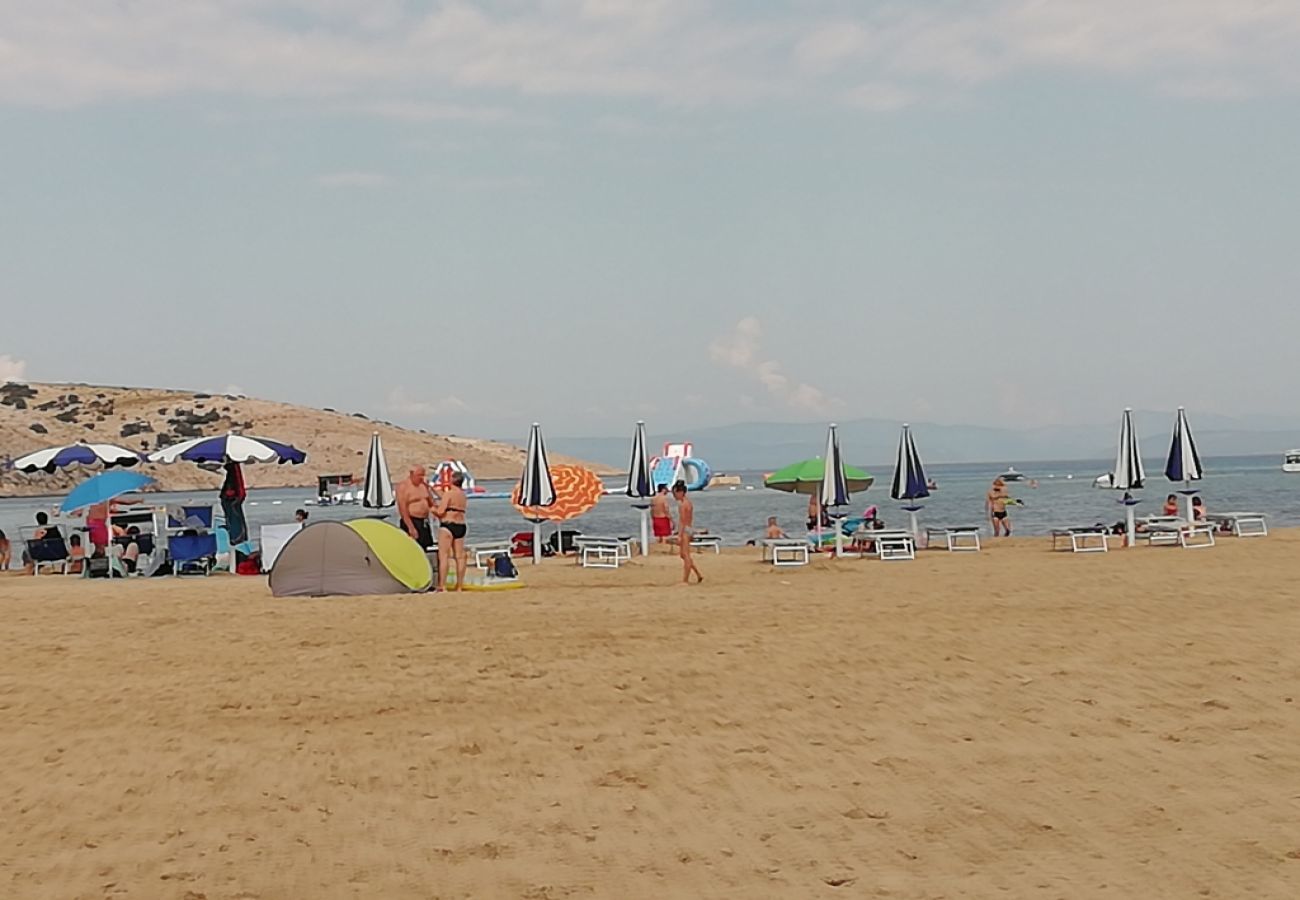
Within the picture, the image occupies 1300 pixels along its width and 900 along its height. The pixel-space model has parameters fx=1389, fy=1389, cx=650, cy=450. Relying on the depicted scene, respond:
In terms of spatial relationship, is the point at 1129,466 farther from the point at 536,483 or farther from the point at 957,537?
the point at 536,483

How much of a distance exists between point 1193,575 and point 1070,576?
1.27 meters

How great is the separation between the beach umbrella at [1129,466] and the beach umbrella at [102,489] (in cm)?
1371

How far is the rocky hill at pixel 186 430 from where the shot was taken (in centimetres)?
9506

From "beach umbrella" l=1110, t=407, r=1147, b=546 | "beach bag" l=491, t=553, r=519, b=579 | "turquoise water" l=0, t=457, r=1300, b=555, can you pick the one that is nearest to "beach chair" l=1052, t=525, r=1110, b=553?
"beach umbrella" l=1110, t=407, r=1147, b=546

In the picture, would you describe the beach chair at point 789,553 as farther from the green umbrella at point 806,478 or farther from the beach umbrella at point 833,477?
the green umbrella at point 806,478

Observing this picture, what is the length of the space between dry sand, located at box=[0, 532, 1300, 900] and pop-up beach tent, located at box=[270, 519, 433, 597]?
2396 millimetres

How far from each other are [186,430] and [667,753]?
103944 mm

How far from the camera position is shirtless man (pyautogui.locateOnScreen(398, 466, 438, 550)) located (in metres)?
16.8

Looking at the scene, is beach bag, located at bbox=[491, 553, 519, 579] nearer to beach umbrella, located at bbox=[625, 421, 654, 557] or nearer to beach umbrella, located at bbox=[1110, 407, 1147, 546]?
beach umbrella, located at bbox=[625, 421, 654, 557]

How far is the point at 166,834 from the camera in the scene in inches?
230

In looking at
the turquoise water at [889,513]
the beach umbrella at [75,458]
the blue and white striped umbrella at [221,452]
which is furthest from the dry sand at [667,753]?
the turquoise water at [889,513]

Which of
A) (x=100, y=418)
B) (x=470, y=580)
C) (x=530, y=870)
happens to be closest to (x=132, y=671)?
(x=530, y=870)

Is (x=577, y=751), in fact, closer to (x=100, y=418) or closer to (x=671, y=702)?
(x=671, y=702)

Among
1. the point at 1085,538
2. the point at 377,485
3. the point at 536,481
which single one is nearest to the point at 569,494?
the point at 536,481
